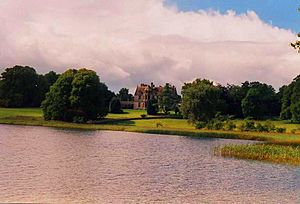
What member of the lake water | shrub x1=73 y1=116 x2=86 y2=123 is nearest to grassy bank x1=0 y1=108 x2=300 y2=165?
shrub x1=73 y1=116 x2=86 y2=123

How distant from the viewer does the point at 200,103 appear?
105m

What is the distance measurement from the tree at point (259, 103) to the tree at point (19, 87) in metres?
58.7

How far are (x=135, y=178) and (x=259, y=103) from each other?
109 m

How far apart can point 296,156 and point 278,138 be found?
30273 millimetres

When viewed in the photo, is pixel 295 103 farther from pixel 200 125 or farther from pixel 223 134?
pixel 223 134

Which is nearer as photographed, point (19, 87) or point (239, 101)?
point (19, 87)

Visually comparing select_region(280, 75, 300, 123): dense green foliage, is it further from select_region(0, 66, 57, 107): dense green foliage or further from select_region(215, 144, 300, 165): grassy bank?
select_region(215, 144, 300, 165): grassy bank

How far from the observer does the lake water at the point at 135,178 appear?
27141mm

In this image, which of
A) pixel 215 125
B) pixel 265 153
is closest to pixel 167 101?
pixel 215 125

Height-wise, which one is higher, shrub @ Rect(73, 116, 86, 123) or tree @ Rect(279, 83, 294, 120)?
tree @ Rect(279, 83, 294, 120)

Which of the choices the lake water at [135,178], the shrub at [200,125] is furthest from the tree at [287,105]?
the lake water at [135,178]

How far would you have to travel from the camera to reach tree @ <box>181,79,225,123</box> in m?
105

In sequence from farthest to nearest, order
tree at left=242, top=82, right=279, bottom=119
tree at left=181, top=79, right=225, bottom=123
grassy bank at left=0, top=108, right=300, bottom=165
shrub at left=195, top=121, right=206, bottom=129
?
tree at left=242, top=82, right=279, bottom=119 < tree at left=181, top=79, right=225, bottom=123 < shrub at left=195, top=121, right=206, bottom=129 < grassy bank at left=0, top=108, right=300, bottom=165

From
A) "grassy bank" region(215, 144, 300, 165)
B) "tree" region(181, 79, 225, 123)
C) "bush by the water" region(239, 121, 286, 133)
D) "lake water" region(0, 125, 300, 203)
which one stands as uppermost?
"tree" region(181, 79, 225, 123)
